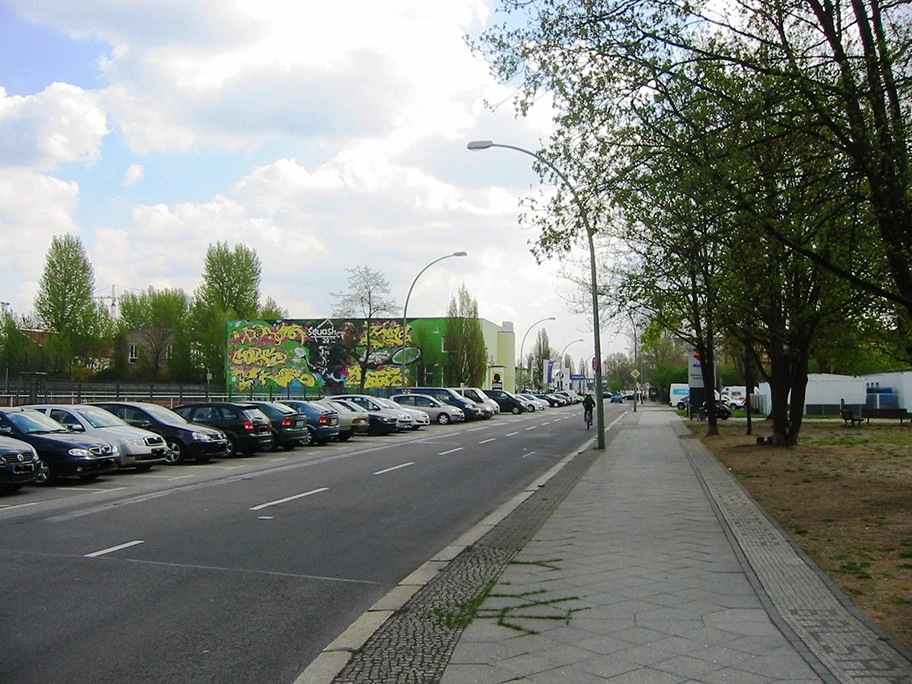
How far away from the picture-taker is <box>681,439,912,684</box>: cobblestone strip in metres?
5.20

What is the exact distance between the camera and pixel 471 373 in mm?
83188

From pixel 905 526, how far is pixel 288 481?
10670 mm

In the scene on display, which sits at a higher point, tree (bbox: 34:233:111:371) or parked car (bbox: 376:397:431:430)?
tree (bbox: 34:233:111:371)

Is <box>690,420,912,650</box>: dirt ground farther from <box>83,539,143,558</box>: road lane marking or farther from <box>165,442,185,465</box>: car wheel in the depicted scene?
<box>165,442,185,465</box>: car wheel

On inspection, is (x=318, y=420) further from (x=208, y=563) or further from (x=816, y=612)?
(x=816, y=612)

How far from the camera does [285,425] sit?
25422 millimetres

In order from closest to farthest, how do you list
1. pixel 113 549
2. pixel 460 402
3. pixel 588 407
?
pixel 113 549 → pixel 588 407 → pixel 460 402

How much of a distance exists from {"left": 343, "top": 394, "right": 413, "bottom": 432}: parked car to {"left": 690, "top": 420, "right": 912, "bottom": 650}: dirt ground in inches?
551

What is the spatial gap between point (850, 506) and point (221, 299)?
268ft

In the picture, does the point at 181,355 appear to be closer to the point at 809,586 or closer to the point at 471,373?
the point at 471,373

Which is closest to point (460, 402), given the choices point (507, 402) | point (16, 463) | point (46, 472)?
point (507, 402)

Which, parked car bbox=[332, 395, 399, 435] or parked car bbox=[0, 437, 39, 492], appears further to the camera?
parked car bbox=[332, 395, 399, 435]

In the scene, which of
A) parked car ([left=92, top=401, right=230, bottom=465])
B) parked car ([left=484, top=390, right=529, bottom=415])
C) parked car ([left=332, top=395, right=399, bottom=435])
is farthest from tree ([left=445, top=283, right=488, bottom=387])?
parked car ([left=92, top=401, right=230, bottom=465])

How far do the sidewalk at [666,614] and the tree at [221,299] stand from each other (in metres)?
77.9
